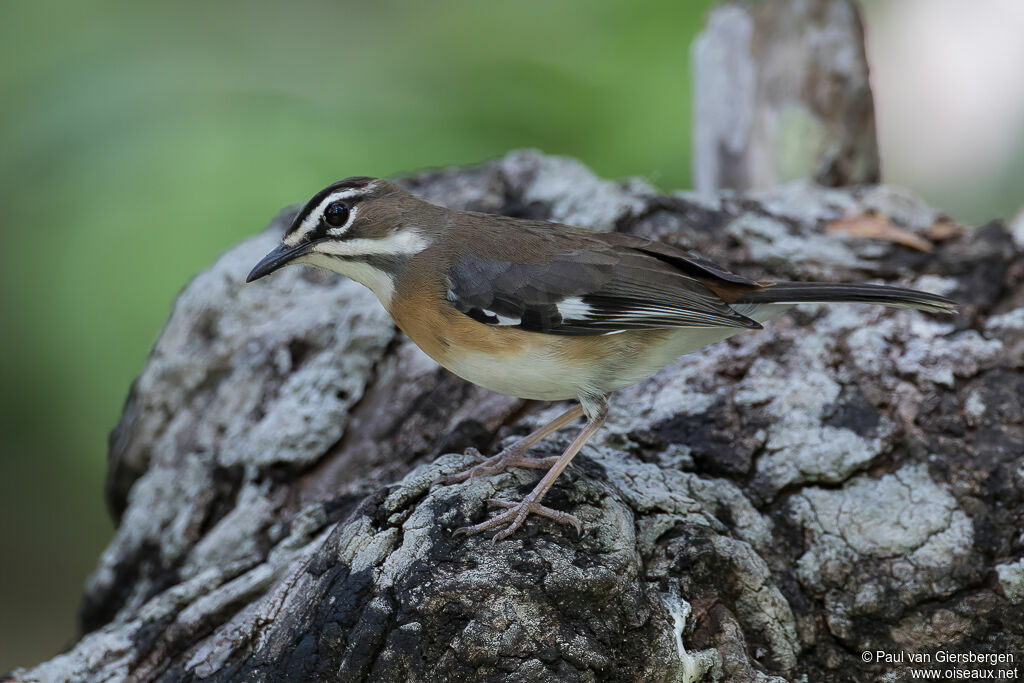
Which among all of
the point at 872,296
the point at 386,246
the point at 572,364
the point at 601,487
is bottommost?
the point at 601,487

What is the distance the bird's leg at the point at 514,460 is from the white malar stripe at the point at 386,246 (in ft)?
2.99

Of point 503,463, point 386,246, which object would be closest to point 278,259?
point 386,246

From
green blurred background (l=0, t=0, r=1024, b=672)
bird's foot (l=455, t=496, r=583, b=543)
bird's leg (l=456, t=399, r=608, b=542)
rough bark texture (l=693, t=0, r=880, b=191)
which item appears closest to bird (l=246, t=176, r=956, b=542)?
bird's leg (l=456, t=399, r=608, b=542)

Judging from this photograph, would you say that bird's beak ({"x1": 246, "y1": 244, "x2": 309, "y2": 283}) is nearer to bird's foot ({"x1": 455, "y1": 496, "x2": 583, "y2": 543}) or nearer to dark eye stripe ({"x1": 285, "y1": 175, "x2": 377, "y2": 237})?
dark eye stripe ({"x1": 285, "y1": 175, "x2": 377, "y2": 237})

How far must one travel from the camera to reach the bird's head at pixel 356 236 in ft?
12.7

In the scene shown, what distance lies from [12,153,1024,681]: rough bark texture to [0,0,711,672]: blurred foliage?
123 centimetres

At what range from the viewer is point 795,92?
623 cm

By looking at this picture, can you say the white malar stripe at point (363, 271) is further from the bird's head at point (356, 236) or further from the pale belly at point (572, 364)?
the pale belly at point (572, 364)

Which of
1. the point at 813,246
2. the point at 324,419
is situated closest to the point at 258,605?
the point at 324,419

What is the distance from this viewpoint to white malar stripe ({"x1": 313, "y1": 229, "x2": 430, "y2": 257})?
13.0 ft

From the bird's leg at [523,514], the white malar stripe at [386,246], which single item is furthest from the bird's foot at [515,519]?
the white malar stripe at [386,246]

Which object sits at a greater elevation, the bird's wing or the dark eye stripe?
the dark eye stripe

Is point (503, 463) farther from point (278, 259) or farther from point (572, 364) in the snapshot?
point (278, 259)

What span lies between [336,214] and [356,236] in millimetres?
132
